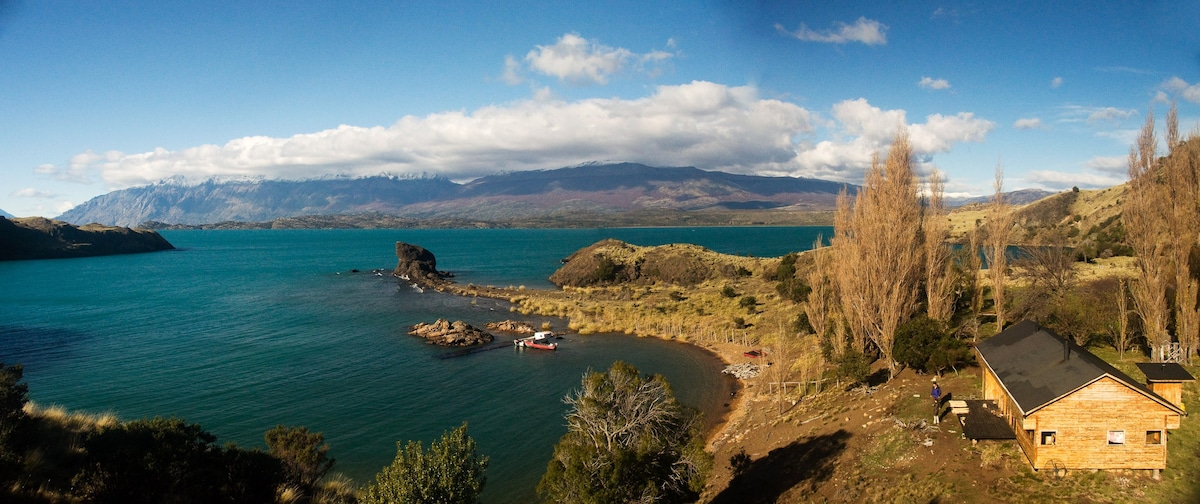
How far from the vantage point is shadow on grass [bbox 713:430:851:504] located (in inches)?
765

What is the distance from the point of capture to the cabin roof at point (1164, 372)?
51.3 ft

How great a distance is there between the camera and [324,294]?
254ft

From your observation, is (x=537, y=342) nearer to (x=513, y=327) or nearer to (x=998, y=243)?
(x=513, y=327)

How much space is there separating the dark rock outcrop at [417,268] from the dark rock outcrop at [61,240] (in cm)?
11001

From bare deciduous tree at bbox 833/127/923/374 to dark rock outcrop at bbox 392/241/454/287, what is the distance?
68.3 m

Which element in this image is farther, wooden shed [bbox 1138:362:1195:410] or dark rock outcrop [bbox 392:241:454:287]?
dark rock outcrop [bbox 392:241:454:287]

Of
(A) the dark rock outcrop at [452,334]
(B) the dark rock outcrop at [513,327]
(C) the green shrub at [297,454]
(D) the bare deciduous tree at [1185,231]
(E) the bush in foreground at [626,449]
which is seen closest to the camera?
(E) the bush in foreground at [626,449]

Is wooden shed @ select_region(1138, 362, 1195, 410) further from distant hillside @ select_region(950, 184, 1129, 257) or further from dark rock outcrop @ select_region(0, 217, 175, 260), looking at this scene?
dark rock outcrop @ select_region(0, 217, 175, 260)

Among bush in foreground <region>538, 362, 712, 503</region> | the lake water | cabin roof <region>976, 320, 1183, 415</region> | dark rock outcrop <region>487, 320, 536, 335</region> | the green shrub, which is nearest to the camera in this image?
cabin roof <region>976, 320, 1183, 415</region>

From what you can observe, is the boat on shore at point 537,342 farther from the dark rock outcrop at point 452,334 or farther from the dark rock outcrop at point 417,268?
the dark rock outcrop at point 417,268

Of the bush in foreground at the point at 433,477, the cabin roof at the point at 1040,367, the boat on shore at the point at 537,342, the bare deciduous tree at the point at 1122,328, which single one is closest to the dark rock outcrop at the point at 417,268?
the boat on shore at the point at 537,342

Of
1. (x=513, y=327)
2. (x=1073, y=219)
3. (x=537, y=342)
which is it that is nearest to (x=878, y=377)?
(x=537, y=342)

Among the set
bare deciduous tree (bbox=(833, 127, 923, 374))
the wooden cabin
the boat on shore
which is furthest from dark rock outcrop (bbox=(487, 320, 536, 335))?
the wooden cabin

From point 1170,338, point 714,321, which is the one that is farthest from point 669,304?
point 1170,338
